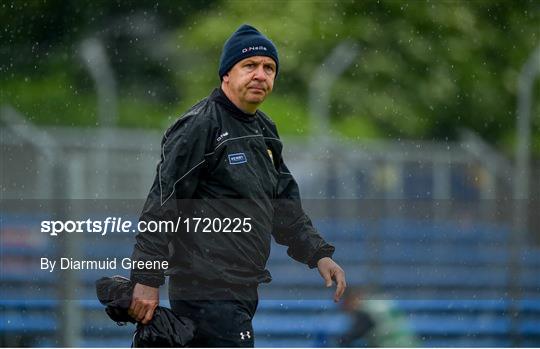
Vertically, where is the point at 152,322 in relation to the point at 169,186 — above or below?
below

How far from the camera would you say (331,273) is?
14.2 ft

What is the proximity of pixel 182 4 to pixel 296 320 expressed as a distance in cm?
115

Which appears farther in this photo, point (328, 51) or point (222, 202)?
point (328, 51)

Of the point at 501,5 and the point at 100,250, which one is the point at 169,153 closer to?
the point at 100,250

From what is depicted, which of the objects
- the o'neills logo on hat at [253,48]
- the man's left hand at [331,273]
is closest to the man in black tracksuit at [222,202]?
the o'neills logo on hat at [253,48]

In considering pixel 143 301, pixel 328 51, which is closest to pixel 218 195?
pixel 143 301

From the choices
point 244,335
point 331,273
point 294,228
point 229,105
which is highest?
point 229,105

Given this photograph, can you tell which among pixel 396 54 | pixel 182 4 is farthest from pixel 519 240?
pixel 182 4

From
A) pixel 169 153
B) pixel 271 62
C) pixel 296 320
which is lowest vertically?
pixel 296 320

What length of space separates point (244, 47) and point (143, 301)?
863 mm

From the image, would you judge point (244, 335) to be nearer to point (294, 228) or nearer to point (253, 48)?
point (294, 228)

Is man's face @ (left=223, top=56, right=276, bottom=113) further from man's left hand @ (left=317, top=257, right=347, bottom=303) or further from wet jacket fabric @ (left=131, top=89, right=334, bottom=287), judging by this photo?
man's left hand @ (left=317, top=257, right=347, bottom=303)

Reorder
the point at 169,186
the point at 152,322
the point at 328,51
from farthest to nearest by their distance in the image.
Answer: the point at 328,51, the point at 152,322, the point at 169,186

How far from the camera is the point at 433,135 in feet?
14.0
